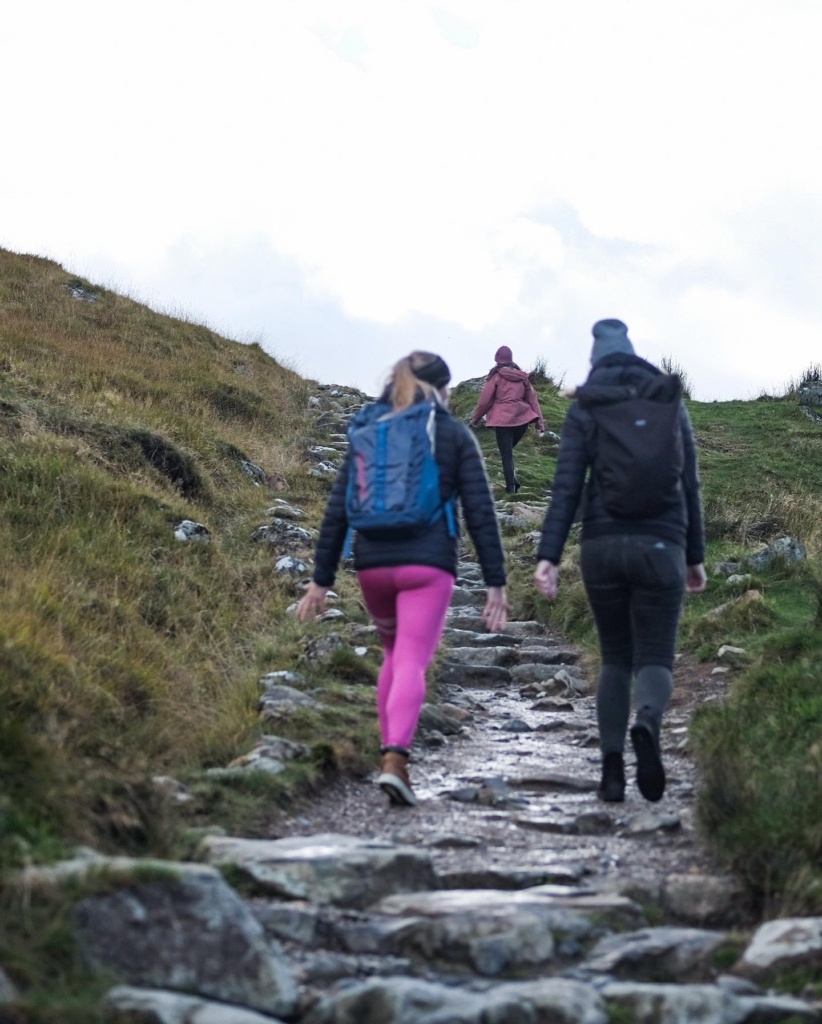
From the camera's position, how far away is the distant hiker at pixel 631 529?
5457mm

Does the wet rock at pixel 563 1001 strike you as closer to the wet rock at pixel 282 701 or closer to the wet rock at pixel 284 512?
the wet rock at pixel 282 701

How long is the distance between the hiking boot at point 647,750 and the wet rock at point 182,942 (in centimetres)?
243

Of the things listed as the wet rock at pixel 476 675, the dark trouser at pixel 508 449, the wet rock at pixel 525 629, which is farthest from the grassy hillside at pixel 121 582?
the dark trouser at pixel 508 449

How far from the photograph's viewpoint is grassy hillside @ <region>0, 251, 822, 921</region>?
4.27 meters

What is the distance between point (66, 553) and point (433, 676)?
8.68ft

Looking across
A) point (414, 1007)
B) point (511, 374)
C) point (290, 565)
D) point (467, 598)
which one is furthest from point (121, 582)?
point (511, 374)

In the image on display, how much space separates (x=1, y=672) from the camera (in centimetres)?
508

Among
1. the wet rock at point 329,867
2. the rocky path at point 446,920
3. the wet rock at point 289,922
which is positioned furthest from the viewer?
the wet rock at point 329,867

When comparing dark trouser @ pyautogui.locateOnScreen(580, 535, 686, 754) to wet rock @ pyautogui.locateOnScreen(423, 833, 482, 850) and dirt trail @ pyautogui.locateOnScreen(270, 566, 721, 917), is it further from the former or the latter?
wet rock @ pyautogui.locateOnScreen(423, 833, 482, 850)

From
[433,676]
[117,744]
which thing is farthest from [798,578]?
[117,744]

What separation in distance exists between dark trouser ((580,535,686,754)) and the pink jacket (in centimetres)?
1014

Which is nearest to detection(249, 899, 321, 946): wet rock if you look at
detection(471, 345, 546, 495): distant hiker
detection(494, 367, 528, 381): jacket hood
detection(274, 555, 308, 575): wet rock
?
detection(274, 555, 308, 575): wet rock

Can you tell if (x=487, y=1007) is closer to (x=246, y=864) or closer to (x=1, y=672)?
(x=246, y=864)

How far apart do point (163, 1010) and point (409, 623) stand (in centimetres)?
272
